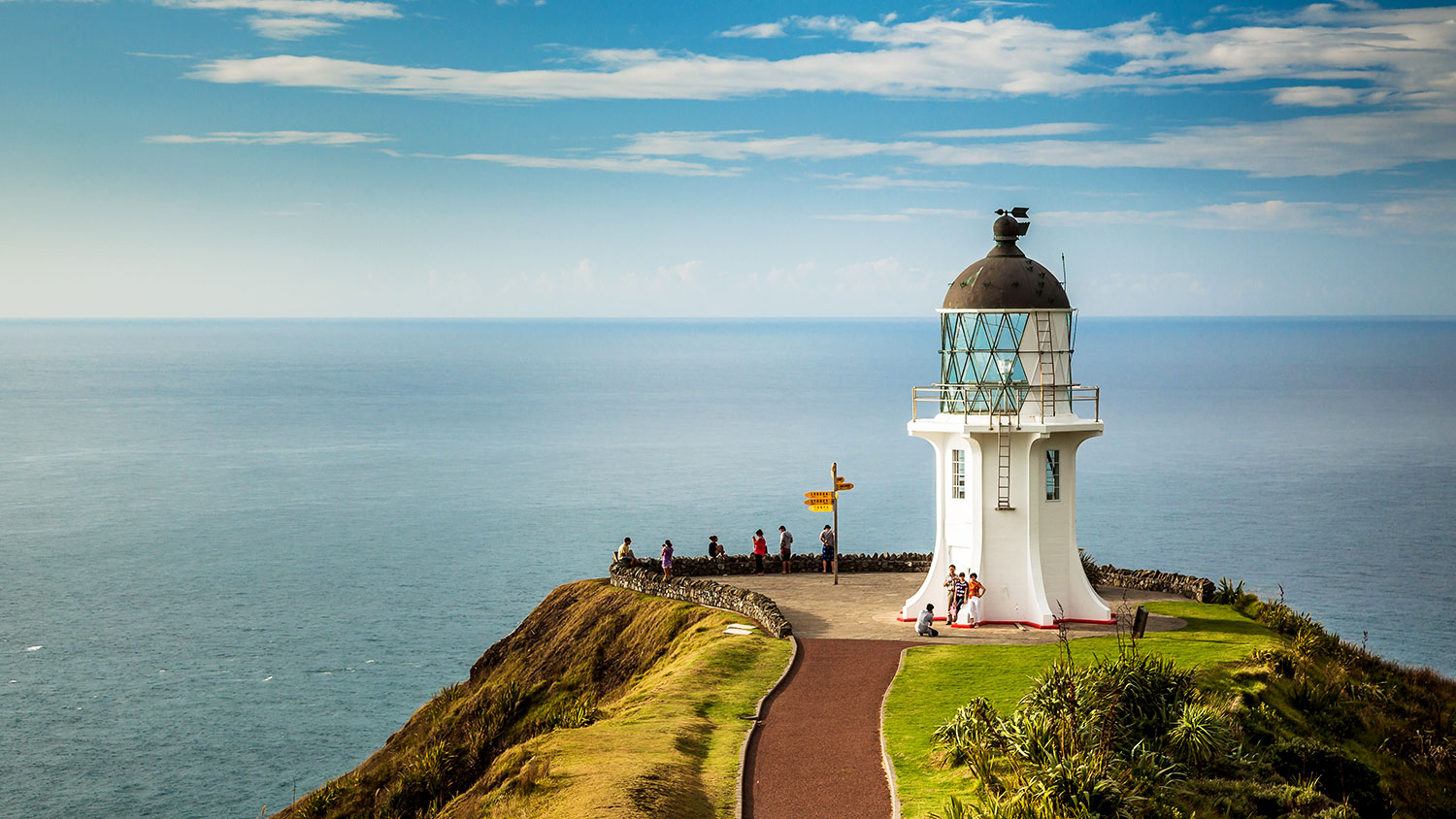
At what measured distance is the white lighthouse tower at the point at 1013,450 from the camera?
30641mm

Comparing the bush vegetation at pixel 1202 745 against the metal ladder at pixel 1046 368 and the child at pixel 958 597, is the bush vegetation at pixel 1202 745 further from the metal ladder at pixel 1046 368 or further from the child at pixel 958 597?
the metal ladder at pixel 1046 368

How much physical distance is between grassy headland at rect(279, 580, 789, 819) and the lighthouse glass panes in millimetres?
7837

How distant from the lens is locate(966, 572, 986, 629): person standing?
1192 inches

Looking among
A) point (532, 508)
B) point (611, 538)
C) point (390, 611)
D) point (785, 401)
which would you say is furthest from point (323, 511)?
point (785, 401)

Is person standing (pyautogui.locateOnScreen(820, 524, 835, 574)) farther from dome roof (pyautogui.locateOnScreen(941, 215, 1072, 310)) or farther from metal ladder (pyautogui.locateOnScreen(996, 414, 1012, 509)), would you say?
dome roof (pyautogui.locateOnScreen(941, 215, 1072, 310))

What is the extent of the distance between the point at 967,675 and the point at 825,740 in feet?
16.1

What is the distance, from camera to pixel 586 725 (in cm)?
2369

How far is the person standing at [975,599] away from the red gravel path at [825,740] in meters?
3.09

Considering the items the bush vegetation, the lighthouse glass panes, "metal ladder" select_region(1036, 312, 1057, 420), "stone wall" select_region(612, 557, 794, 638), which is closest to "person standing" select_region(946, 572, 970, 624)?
"stone wall" select_region(612, 557, 794, 638)

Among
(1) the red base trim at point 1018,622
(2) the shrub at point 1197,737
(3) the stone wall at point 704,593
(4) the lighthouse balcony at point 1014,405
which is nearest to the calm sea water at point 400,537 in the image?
(3) the stone wall at point 704,593

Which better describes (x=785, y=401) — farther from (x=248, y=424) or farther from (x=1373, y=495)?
(x=1373, y=495)

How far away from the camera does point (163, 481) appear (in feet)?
340

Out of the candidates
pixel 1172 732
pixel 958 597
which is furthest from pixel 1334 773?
pixel 958 597

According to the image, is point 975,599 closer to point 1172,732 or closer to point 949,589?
point 949,589
